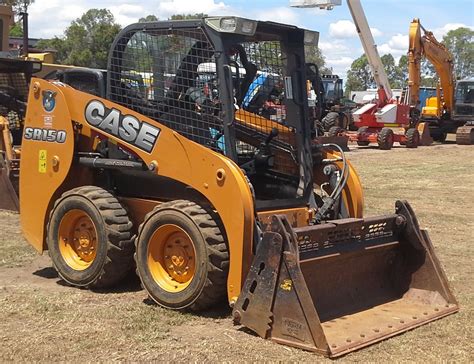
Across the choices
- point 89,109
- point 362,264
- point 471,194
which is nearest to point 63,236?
point 89,109

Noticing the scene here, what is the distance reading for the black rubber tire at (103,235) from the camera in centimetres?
559

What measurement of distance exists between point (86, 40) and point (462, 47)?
61.8 metres

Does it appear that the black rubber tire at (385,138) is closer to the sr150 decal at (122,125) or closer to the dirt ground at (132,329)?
the dirt ground at (132,329)

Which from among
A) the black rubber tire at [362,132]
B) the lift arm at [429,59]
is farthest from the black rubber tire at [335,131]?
the lift arm at [429,59]

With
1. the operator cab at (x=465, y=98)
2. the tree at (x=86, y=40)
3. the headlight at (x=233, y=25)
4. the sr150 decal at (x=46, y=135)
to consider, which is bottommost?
the sr150 decal at (x=46, y=135)

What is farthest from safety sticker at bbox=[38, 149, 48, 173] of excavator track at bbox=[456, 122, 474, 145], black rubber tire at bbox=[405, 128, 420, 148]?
excavator track at bbox=[456, 122, 474, 145]

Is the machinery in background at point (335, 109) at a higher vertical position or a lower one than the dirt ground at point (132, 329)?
higher

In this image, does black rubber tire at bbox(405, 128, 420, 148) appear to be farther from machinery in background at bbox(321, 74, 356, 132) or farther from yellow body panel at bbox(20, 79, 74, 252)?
yellow body panel at bbox(20, 79, 74, 252)

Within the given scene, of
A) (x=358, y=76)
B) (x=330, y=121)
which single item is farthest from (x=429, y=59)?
Answer: (x=358, y=76)

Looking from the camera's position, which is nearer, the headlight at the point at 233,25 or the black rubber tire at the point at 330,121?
the headlight at the point at 233,25

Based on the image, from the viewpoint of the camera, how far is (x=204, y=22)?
522 centimetres

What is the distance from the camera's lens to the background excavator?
2569 cm

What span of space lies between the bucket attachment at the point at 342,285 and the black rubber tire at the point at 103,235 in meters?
1.29

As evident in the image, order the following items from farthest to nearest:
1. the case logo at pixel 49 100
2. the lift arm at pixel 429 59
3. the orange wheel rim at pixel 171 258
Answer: the lift arm at pixel 429 59
the case logo at pixel 49 100
the orange wheel rim at pixel 171 258
